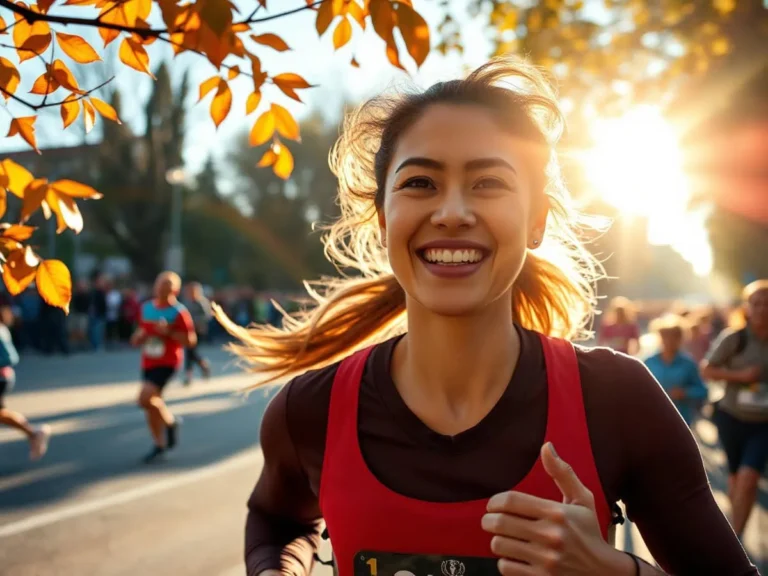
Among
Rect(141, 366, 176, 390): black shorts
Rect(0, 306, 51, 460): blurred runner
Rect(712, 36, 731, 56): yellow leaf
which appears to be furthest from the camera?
Rect(712, 36, 731, 56): yellow leaf

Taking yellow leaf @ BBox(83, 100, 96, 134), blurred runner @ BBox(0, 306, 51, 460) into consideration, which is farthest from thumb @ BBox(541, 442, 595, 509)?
blurred runner @ BBox(0, 306, 51, 460)

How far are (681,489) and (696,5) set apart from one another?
33.3 ft

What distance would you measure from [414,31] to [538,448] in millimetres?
876

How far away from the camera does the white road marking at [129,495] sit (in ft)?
17.9

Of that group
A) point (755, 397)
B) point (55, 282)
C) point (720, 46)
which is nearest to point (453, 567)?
point (55, 282)

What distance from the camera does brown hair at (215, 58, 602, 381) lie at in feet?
7.32

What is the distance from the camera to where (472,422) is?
6.23ft

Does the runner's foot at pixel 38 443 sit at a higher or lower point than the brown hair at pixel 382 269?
lower

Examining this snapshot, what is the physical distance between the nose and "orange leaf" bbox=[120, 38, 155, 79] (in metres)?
0.68

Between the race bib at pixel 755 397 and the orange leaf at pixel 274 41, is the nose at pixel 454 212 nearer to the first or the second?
the orange leaf at pixel 274 41

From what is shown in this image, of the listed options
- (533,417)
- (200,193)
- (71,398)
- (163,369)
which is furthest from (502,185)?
(200,193)

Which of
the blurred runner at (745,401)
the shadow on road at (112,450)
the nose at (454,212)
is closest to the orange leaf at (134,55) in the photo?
the nose at (454,212)

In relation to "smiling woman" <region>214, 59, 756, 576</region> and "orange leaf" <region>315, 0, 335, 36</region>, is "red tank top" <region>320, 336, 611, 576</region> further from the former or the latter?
"orange leaf" <region>315, 0, 335, 36</region>

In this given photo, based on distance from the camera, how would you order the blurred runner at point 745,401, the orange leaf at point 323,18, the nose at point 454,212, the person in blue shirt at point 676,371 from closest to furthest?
the orange leaf at point 323,18 → the nose at point 454,212 → the blurred runner at point 745,401 → the person in blue shirt at point 676,371
